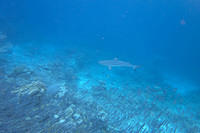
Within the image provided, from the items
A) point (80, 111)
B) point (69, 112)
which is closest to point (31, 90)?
point (69, 112)

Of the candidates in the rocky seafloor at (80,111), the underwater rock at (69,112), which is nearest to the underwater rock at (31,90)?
A: the rocky seafloor at (80,111)

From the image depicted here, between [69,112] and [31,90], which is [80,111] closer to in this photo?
[69,112]

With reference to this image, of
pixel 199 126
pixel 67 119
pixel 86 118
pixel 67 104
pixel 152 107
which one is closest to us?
pixel 67 119

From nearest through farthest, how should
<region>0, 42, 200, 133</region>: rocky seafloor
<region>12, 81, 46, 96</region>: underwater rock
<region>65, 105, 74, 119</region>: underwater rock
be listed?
1. <region>0, 42, 200, 133</region>: rocky seafloor
2. <region>65, 105, 74, 119</region>: underwater rock
3. <region>12, 81, 46, 96</region>: underwater rock

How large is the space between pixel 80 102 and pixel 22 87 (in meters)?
3.09

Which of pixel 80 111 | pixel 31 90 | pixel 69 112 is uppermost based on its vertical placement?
pixel 31 90

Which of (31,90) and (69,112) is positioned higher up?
(31,90)

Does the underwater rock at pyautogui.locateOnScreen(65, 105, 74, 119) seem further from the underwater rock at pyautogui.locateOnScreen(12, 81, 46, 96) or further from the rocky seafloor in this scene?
the underwater rock at pyautogui.locateOnScreen(12, 81, 46, 96)

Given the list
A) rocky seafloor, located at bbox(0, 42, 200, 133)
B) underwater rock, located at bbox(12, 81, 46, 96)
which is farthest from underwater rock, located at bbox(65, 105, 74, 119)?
underwater rock, located at bbox(12, 81, 46, 96)

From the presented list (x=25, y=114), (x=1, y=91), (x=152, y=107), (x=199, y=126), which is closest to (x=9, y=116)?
(x=25, y=114)

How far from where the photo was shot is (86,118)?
550 cm

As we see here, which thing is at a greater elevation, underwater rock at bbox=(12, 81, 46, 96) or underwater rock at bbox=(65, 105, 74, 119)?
underwater rock at bbox=(12, 81, 46, 96)

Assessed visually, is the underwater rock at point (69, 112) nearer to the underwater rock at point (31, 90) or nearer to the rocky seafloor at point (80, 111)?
the rocky seafloor at point (80, 111)

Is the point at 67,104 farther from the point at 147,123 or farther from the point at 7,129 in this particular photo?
the point at 147,123
